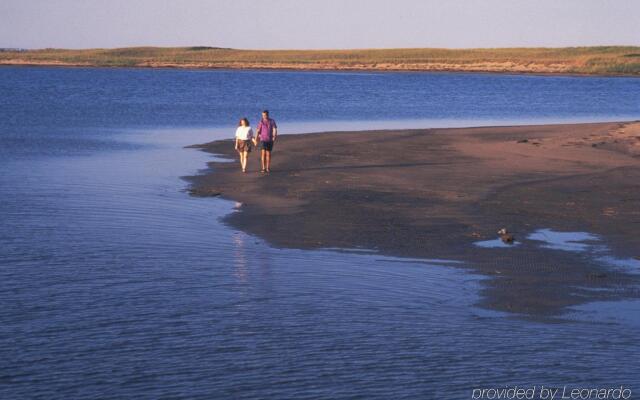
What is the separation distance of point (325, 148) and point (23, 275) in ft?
57.0

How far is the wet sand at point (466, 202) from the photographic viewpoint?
13555mm

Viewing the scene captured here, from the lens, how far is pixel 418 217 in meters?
17.6

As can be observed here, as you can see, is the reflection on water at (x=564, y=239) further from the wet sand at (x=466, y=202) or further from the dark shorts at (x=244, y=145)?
the dark shorts at (x=244, y=145)

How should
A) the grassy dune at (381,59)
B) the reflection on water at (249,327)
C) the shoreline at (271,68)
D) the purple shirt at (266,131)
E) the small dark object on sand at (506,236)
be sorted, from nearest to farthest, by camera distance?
the reflection on water at (249,327)
the small dark object on sand at (506,236)
the purple shirt at (266,131)
the shoreline at (271,68)
the grassy dune at (381,59)

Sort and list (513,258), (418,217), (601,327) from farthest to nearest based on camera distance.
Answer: (418,217) < (513,258) < (601,327)

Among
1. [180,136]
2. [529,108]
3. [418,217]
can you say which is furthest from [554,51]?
[418,217]

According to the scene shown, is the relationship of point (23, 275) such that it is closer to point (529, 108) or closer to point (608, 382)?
point (608, 382)

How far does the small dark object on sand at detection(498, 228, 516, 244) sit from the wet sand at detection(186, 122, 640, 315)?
0.59 feet

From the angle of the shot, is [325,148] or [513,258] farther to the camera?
[325,148]

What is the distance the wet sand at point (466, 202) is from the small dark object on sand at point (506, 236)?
0.18 meters

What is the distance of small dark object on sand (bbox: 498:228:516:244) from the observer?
50.8 feet

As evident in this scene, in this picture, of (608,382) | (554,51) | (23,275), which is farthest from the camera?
(554,51)

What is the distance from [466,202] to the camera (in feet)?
62.7

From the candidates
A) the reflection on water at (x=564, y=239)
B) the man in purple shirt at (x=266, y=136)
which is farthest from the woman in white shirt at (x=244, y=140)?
the reflection on water at (x=564, y=239)
